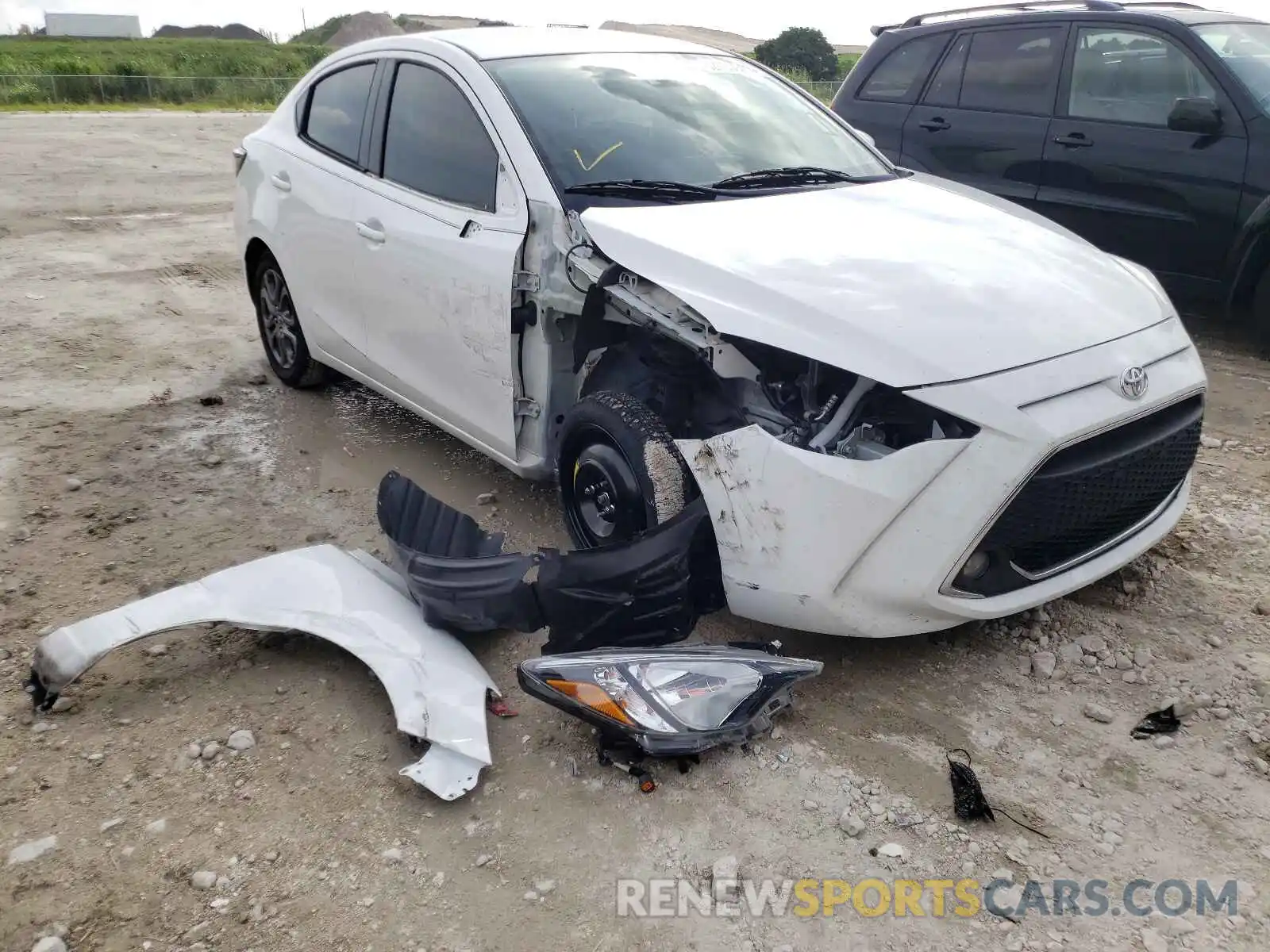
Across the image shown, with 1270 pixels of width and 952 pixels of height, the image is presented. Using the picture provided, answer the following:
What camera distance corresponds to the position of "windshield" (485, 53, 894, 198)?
3.54 metres

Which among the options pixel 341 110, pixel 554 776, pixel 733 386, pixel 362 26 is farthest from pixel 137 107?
pixel 362 26

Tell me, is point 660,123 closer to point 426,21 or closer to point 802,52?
point 802,52

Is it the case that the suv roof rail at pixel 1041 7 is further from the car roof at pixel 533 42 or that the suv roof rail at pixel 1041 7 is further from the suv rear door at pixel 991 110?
the car roof at pixel 533 42

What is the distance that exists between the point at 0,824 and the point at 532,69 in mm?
2889

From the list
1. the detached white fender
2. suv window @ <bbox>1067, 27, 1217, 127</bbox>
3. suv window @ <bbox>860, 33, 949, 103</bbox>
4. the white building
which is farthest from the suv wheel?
the white building

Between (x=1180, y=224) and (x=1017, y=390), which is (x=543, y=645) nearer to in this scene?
(x=1017, y=390)

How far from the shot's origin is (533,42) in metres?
4.04

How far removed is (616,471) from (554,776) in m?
0.94

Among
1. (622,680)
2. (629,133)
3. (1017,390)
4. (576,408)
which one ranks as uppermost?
(629,133)

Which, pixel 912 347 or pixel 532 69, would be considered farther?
pixel 532 69

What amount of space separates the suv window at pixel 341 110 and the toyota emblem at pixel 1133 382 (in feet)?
10.1

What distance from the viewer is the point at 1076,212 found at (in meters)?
5.87

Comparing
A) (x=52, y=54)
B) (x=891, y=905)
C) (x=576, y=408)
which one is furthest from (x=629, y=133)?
(x=52, y=54)

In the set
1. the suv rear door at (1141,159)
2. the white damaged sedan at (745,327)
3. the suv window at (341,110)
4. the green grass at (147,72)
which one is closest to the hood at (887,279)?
the white damaged sedan at (745,327)
